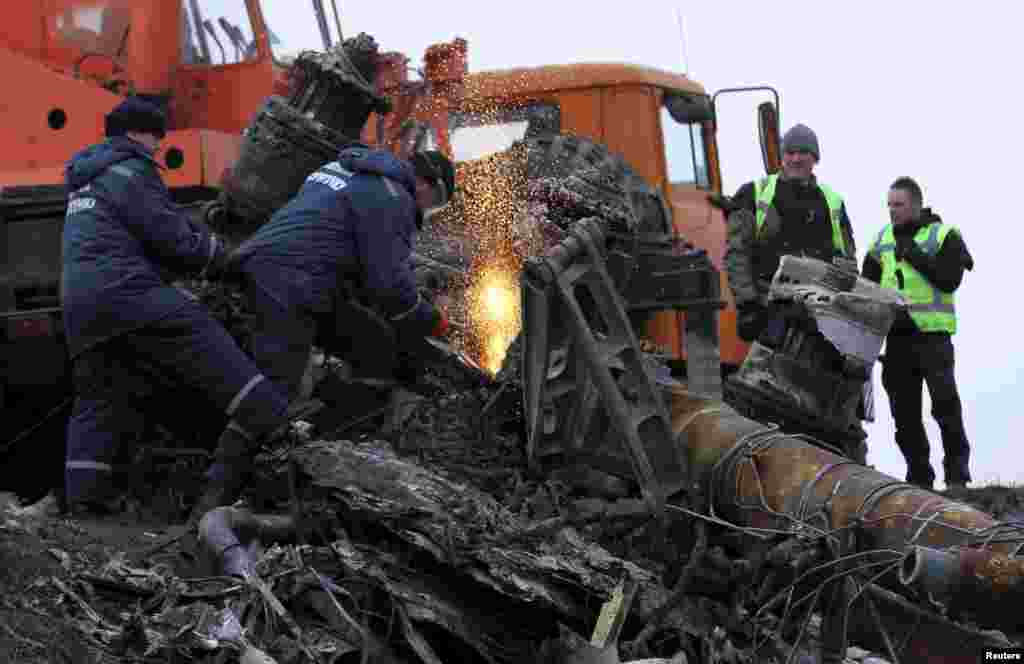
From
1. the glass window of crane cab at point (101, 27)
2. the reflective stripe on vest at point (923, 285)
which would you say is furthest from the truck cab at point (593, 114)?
the glass window of crane cab at point (101, 27)

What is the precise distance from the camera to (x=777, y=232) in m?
8.46

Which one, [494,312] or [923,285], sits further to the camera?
[923,285]

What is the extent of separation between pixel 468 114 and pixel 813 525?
4.98 m

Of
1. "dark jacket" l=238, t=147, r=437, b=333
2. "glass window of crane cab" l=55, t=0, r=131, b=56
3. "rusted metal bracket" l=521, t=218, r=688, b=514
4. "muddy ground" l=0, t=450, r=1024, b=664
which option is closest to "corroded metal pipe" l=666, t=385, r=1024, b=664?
"rusted metal bracket" l=521, t=218, r=688, b=514

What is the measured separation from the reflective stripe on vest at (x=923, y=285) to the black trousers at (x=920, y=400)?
Result: 0.08 meters

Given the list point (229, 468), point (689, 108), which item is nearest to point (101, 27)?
point (229, 468)

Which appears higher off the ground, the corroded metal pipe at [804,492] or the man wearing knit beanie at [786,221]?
the man wearing knit beanie at [786,221]

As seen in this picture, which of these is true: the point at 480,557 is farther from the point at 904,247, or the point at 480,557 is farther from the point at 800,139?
the point at 904,247


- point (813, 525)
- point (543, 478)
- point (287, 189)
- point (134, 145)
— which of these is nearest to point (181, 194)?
point (287, 189)

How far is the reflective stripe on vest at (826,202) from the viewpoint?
8492mm

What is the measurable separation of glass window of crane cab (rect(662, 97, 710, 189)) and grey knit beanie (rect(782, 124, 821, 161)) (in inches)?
74.8

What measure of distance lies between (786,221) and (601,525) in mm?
2745

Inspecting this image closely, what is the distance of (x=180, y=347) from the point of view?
641 cm

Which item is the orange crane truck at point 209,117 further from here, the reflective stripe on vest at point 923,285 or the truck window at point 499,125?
the reflective stripe on vest at point 923,285
